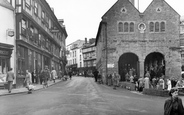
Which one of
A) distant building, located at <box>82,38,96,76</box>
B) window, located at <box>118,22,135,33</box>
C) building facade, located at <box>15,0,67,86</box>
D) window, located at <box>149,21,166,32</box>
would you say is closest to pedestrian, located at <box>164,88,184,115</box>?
building facade, located at <box>15,0,67,86</box>

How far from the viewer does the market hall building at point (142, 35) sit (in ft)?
115

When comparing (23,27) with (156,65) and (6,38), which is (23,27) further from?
(156,65)

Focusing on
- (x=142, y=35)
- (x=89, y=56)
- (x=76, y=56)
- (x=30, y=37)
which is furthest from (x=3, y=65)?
(x=76, y=56)

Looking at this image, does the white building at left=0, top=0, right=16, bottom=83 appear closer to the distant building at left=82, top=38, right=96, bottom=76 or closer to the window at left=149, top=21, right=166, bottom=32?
the window at left=149, top=21, right=166, bottom=32

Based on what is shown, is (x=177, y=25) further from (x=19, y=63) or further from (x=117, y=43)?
(x=19, y=63)

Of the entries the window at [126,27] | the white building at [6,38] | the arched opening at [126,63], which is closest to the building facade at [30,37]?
the white building at [6,38]

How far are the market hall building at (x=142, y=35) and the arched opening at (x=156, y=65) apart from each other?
0.20 meters

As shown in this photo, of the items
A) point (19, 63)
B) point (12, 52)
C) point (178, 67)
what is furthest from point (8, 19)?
point (178, 67)

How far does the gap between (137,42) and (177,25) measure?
5.54 m

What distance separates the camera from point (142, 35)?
35.5 m

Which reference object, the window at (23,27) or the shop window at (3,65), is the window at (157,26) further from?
the shop window at (3,65)

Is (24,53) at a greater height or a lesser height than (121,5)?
lesser

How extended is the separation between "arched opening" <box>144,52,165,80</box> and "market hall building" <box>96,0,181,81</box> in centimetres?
20

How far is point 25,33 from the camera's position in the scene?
26797mm
